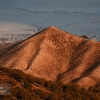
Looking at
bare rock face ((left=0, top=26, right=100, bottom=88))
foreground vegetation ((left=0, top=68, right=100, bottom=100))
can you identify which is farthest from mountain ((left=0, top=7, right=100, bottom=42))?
foreground vegetation ((left=0, top=68, right=100, bottom=100))

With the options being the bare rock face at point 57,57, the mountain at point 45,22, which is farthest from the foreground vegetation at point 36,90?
the mountain at point 45,22

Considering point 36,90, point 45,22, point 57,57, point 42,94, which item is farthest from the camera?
point 45,22

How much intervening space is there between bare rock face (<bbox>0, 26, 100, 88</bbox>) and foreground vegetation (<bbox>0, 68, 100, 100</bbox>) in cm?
1642

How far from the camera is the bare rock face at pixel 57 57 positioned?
5606 centimetres

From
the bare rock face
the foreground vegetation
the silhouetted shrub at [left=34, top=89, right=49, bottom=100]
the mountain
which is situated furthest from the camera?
the mountain

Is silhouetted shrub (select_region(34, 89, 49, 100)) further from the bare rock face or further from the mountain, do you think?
the mountain

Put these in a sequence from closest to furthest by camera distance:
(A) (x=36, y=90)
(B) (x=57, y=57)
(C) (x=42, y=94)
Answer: (C) (x=42, y=94), (A) (x=36, y=90), (B) (x=57, y=57)

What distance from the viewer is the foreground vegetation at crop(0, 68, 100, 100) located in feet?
104

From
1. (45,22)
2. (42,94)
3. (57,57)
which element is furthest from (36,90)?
(45,22)

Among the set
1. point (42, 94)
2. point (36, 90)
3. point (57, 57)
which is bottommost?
point (42, 94)

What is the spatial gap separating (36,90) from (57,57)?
2535cm

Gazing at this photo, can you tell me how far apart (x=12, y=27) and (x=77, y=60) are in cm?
8269

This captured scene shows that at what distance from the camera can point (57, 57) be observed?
58.8 m

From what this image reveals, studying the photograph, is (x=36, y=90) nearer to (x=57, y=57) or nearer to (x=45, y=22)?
(x=57, y=57)
